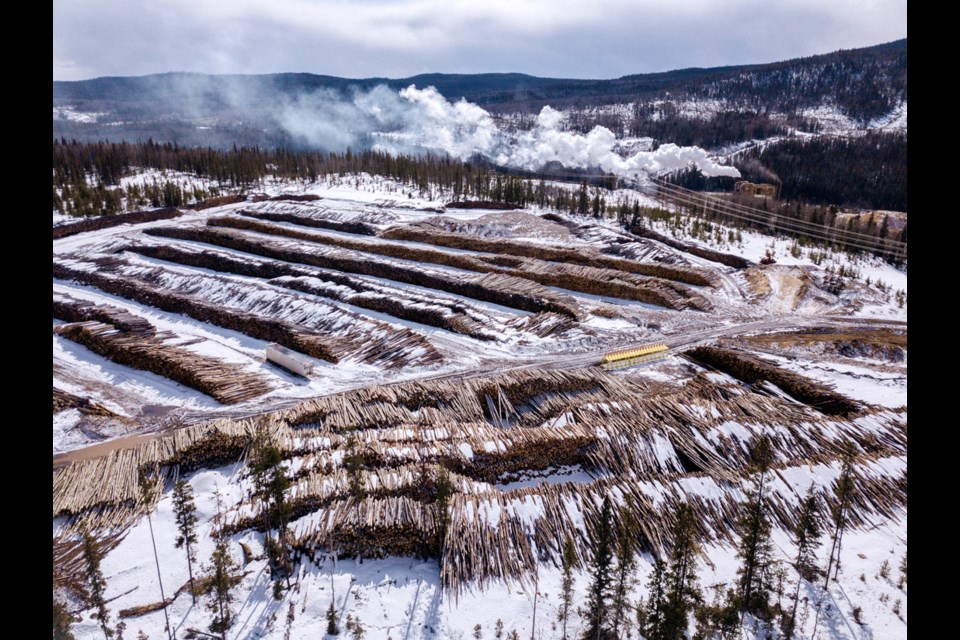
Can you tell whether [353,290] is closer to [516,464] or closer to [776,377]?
[516,464]

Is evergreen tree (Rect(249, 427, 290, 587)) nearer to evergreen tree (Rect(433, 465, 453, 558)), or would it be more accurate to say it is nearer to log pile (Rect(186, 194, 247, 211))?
evergreen tree (Rect(433, 465, 453, 558))

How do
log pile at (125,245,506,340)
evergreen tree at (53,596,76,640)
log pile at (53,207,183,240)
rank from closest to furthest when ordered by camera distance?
evergreen tree at (53,596,76,640), log pile at (125,245,506,340), log pile at (53,207,183,240)

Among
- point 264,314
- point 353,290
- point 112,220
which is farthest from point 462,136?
point 264,314

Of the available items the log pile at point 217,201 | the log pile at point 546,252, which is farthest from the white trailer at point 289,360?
the log pile at point 217,201

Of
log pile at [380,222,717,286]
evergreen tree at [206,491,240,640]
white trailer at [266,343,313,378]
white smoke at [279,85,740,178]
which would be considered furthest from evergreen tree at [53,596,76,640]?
white smoke at [279,85,740,178]

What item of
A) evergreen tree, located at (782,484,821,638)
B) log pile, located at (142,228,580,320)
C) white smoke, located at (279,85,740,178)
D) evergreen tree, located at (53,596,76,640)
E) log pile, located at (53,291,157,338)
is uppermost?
white smoke, located at (279,85,740,178)
